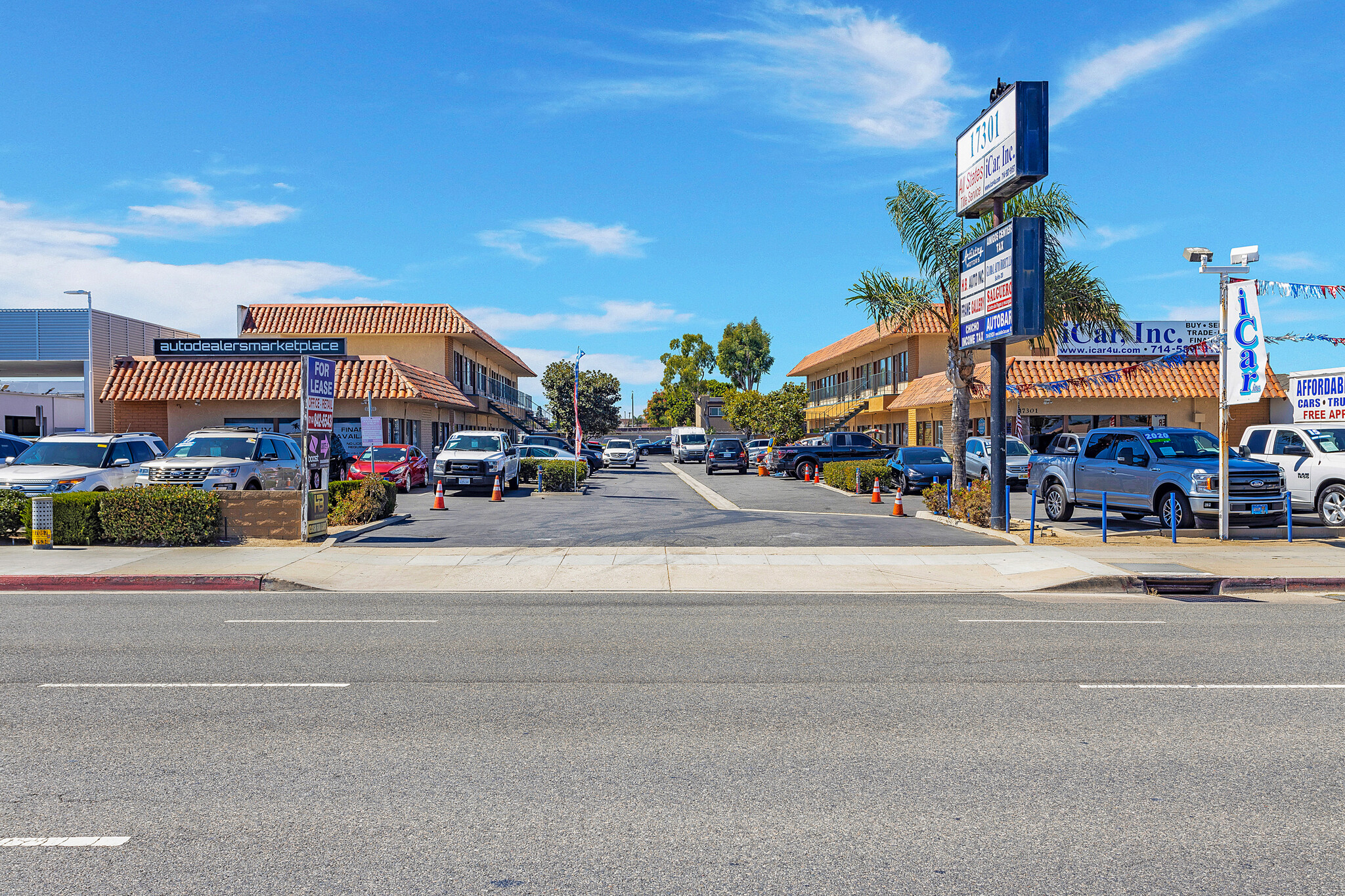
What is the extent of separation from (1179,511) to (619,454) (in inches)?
1417

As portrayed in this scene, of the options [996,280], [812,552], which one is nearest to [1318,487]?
[996,280]

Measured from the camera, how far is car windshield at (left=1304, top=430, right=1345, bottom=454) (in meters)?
18.4

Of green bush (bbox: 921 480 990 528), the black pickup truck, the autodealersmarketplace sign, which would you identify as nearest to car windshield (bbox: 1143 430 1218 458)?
green bush (bbox: 921 480 990 528)

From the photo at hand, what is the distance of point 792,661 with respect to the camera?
310 inches

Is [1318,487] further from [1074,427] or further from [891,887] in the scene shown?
[1074,427]

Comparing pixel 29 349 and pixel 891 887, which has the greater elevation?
pixel 29 349

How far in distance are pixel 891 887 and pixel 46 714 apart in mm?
5464

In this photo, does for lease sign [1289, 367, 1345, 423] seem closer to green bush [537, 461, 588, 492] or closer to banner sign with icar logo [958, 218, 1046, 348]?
banner sign with icar logo [958, 218, 1046, 348]

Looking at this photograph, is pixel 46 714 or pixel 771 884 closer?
pixel 771 884

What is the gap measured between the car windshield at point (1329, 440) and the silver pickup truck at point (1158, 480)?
1.90 meters

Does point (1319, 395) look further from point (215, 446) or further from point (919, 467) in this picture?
point (215, 446)

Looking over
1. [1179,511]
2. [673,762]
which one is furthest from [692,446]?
[673,762]

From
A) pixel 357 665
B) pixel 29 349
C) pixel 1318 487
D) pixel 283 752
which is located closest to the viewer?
pixel 283 752

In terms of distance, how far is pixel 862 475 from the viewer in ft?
97.5
